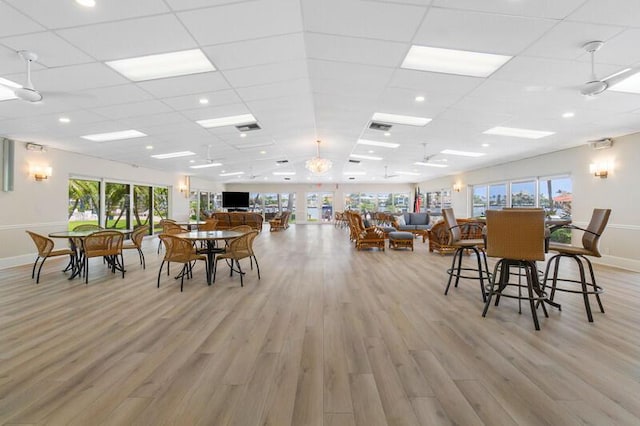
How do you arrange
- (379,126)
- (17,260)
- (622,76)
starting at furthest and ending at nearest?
1. (379,126)
2. (17,260)
3. (622,76)

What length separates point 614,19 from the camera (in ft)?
7.53

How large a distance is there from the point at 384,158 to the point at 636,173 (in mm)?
5846

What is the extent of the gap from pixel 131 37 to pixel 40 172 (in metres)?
5.34

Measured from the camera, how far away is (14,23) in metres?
2.29

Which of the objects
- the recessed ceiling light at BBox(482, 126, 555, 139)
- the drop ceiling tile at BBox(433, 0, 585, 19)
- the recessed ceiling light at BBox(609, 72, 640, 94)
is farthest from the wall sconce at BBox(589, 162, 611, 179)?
the drop ceiling tile at BBox(433, 0, 585, 19)

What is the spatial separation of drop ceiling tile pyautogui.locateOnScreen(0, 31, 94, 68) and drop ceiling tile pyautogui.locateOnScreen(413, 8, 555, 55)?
Answer: 135 inches

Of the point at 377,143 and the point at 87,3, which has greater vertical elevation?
the point at 377,143

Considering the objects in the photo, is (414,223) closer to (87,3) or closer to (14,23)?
(87,3)

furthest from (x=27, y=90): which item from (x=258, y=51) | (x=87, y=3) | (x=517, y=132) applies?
(x=517, y=132)

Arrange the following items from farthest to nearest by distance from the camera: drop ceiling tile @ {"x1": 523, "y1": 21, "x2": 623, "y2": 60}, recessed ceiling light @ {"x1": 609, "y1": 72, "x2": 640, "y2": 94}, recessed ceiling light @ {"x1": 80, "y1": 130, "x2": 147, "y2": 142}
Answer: recessed ceiling light @ {"x1": 80, "y1": 130, "x2": 147, "y2": 142} → recessed ceiling light @ {"x1": 609, "y1": 72, "x2": 640, "y2": 94} → drop ceiling tile @ {"x1": 523, "y1": 21, "x2": 623, "y2": 60}

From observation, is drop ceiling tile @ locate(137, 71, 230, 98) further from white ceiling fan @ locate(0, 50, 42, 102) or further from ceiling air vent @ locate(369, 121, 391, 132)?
ceiling air vent @ locate(369, 121, 391, 132)

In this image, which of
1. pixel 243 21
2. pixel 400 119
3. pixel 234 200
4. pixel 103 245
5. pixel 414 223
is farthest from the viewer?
pixel 234 200

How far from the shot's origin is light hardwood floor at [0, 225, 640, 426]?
62.4 inches

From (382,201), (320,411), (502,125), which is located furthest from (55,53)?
(382,201)
